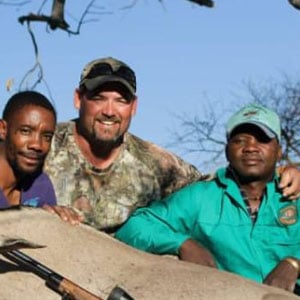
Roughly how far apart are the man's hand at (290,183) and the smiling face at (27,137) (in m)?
1.52

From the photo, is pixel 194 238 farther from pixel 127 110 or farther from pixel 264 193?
pixel 127 110

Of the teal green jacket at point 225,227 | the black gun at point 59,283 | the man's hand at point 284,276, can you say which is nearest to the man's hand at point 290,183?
the teal green jacket at point 225,227

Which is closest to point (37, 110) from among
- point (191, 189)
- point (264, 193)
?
point (191, 189)

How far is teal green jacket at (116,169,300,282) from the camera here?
20.0 ft

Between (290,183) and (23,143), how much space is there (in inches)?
66.7

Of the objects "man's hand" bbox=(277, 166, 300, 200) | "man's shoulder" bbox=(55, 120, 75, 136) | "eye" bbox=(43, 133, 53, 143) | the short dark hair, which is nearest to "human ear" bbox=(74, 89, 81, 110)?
"man's shoulder" bbox=(55, 120, 75, 136)

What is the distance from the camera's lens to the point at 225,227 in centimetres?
Result: 618

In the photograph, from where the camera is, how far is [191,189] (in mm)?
6434

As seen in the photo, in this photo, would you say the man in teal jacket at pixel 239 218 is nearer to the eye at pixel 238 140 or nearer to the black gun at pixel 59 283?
the eye at pixel 238 140

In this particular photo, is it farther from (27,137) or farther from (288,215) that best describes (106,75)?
(288,215)

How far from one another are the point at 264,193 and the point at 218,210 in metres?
0.33

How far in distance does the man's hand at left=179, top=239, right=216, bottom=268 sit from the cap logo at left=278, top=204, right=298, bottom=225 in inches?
19.8

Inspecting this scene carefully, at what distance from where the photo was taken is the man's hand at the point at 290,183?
629cm

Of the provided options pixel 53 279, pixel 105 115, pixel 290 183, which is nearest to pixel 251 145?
pixel 290 183
